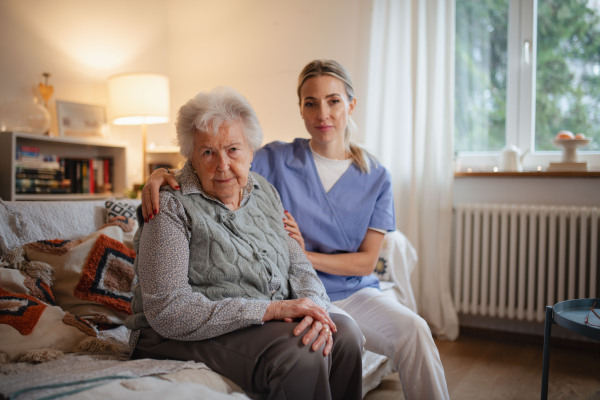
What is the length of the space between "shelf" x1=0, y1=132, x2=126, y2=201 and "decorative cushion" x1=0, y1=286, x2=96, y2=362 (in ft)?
4.20

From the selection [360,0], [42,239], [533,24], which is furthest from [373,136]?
[42,239]

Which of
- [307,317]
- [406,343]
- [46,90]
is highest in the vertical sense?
[46,90]

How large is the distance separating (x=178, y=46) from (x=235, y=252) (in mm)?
3107

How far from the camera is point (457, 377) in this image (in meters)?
2.14

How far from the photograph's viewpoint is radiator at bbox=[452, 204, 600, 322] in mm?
2469

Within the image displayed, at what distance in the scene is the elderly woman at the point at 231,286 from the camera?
1062 mm

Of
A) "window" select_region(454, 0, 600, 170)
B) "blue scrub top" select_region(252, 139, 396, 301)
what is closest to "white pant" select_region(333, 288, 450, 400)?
"blue scrub top" select_region(252, 139, 396, 301)

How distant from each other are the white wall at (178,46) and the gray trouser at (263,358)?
223 cm

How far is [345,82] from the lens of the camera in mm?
1691

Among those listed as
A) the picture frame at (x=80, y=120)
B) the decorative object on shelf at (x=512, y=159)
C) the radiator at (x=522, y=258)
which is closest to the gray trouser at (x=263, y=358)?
the radiator at (x=522, y=258)

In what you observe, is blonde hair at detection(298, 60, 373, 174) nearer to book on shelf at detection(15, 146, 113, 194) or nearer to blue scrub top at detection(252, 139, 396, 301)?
blue scrub top at detection(252, 139, 396, 301)

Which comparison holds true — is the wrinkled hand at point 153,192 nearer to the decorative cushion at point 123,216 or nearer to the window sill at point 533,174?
the decorative cushion at point 123,216

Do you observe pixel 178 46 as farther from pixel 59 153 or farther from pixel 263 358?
pixel 263 358

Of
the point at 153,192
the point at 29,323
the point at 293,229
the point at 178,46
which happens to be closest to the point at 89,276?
the point at 29,323
